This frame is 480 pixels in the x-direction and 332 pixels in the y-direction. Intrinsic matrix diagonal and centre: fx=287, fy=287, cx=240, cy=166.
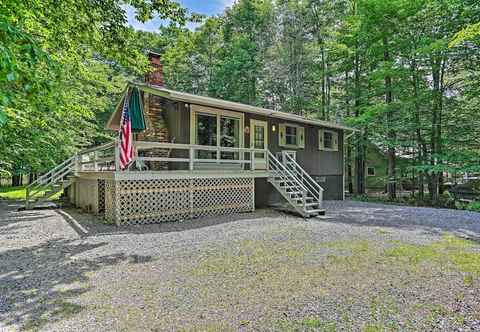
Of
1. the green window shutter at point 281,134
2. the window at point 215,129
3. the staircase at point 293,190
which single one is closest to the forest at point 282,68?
the window at point 215,129

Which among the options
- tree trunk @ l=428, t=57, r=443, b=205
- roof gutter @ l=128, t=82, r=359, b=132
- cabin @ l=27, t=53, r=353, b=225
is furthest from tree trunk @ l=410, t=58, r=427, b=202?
roof gutter @ l=128, t=82, r=359, b=132

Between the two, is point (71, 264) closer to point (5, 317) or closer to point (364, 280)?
point (5, 317)

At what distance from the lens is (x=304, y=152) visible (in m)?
12.4

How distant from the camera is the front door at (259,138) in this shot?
1065cm

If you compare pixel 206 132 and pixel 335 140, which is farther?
pixel 335 140

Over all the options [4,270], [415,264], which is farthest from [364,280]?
[4,270]

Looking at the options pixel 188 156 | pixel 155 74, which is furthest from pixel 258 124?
pixel 155 74

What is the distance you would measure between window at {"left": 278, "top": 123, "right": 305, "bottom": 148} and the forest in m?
4.45

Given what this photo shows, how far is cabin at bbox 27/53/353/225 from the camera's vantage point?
291 inches

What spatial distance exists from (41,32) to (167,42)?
80.9ft

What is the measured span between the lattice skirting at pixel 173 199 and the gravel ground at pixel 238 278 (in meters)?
0.57

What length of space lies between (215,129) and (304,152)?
452cm

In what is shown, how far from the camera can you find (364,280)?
12.2ft

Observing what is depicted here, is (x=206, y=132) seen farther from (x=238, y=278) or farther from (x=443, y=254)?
(x=443, y=254)
